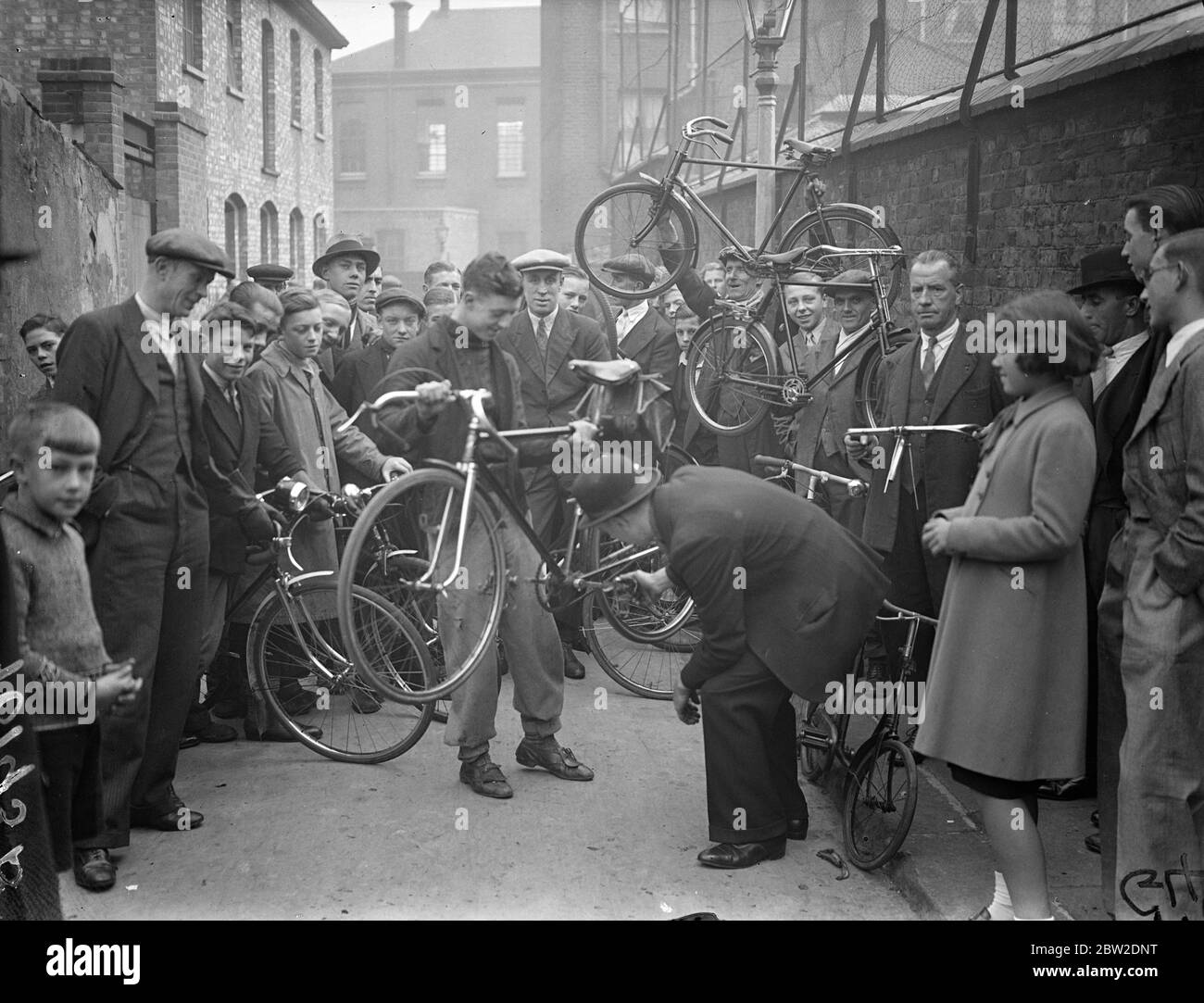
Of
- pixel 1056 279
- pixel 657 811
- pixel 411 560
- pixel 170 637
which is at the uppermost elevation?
pixel 1056 279

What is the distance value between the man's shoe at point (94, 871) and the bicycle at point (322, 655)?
1.20 m

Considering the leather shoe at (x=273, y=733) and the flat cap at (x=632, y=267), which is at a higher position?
the flat cap at (x=632, y=267)

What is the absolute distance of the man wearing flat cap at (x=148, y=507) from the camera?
424 centimetres

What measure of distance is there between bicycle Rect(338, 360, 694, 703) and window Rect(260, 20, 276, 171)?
14550 millimetres

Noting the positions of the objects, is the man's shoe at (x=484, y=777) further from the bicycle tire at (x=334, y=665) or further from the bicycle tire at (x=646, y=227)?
the bicycle tire at (x=646, y=227)

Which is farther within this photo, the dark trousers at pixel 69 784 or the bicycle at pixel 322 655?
the bicycle at pixel 322 655

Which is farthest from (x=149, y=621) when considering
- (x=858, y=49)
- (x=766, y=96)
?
(x=858, y=49)

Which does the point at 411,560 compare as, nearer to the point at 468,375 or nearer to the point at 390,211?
the point at 468,375

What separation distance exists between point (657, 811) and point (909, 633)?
1.27 meters

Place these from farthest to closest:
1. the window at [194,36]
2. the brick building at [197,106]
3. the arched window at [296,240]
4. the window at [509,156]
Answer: the window at [509,156]
the arched window at [296,240]
the window at [194,36]
the brick building at [197,106]

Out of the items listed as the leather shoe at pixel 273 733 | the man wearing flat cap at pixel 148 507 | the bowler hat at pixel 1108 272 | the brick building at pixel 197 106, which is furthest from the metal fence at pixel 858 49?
the brick building at pixel 197 106

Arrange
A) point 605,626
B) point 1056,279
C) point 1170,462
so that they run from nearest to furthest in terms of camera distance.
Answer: point 1170,462, point 1056,279, point 605,626

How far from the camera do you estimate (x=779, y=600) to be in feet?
14.5
